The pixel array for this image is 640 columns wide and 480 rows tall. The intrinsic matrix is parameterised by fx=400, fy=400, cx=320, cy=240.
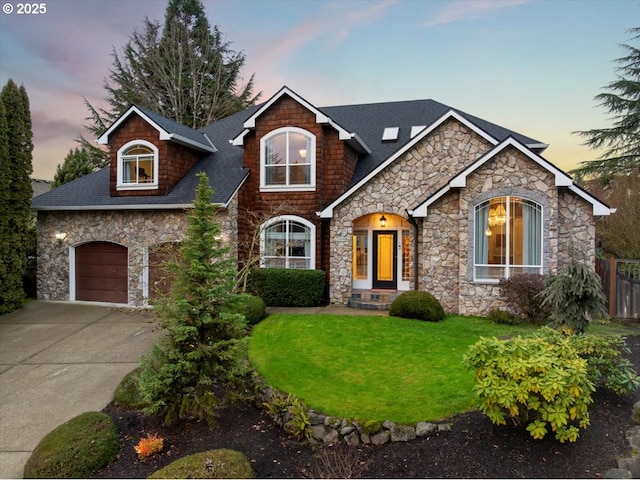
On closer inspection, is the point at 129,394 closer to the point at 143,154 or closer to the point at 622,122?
the point at 143,154

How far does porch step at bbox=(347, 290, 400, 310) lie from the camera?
1216 centimetres

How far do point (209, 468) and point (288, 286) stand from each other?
8.59 m

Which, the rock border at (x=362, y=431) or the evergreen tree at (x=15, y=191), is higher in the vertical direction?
the evergreen tree at (x=15, y=191)

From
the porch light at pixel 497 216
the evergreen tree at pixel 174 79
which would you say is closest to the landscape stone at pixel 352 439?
the porch light at pixel 497 216

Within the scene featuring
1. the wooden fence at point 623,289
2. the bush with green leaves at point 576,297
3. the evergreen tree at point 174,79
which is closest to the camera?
the bush with green leaves at point 576,297

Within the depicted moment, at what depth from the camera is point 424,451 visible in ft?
15.3

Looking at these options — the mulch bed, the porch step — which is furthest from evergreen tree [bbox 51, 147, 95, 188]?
the mulch bed

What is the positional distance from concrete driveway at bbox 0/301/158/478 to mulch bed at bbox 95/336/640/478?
1284 millimetres

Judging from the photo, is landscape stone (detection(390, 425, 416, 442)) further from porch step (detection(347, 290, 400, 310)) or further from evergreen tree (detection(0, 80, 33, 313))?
evergreen tree (detection(0, 80, 33, 313))

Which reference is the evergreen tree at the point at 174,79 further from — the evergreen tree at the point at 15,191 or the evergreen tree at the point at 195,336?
the evergreen tree at the point at 195,336

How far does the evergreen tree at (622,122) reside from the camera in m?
22.5

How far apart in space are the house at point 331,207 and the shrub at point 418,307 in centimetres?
107

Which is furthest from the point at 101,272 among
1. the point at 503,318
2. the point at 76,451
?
the point at 503,318

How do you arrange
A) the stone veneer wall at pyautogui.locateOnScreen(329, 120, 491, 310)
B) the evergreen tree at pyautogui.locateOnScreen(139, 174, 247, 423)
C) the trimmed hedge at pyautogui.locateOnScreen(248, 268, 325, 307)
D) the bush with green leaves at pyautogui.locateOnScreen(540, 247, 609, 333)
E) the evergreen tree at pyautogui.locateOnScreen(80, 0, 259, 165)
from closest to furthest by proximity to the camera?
the evergreen tree at pyautogui.locateOnScreen(139, 174, 247, 423) < the bush with green leaves at pyautogui.locateOnScreen(540, 247, 609, 333) < the stone veneer wall at pyautogui.locateOnScreen(329, 120, 491, 310) < the trimmed hedge at pyautogui.locateOnScreen(248, 268, 325, 307) < the evergreen tree at pyautogui.locateOnScreen(80, 0, 259, 165)
